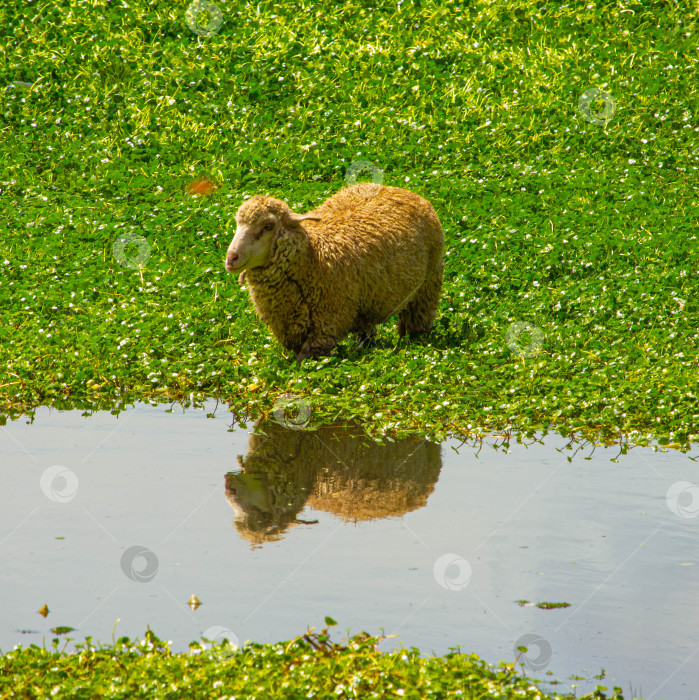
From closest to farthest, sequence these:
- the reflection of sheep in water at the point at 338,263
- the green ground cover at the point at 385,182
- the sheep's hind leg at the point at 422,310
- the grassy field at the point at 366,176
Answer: the grassy field at the point at 366,176
the green ground cover at the point at 385,182
the reflection of sheep in water at the point at 338,263
the sheep's hind leg at the point at 422,310

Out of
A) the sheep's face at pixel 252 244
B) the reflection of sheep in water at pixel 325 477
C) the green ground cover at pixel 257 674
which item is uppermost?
the sheep's face at pixel 252 244

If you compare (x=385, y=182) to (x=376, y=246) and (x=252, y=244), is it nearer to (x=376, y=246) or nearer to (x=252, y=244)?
(x=376, y=246)

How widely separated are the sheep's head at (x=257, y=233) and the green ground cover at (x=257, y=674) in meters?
5.08

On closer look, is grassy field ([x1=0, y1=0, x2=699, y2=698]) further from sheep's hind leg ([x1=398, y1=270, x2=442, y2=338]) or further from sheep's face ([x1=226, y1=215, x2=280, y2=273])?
sheep's face ([x1=226, y1=215, x2=280, y2=273])

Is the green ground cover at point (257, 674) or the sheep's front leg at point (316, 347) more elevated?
the sheep's front leg at point (316, 347)

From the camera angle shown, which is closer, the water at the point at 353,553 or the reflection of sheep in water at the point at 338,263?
the water at the point at 353,553

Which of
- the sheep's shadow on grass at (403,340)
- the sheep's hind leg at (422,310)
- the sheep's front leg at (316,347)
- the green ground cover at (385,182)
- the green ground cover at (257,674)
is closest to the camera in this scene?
the green ground cover at (257,674)

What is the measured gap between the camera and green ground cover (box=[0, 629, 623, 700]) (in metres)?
4.22

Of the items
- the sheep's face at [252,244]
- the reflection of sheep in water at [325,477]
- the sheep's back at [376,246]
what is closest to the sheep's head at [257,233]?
the sheep's face at [252,244]

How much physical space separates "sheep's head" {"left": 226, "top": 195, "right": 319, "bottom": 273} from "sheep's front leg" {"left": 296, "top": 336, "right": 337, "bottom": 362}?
0.93m

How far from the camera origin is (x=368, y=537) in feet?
19.3

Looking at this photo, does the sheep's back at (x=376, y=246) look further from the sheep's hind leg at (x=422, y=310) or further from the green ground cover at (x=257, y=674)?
the green ground cover at (x=257, y=674)

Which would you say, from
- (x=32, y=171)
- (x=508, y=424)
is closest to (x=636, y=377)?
(x=508, y=424)

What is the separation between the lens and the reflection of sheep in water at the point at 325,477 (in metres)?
6.25
